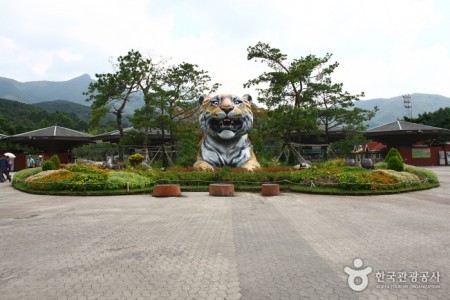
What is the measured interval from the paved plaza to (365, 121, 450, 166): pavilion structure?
24755 mm

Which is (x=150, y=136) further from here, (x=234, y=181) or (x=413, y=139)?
(x=413, y=139)

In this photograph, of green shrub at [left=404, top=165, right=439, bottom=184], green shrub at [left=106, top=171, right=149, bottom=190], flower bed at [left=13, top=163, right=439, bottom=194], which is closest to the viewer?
flower bed at [left=13, top=163, right=439, bottom=194]

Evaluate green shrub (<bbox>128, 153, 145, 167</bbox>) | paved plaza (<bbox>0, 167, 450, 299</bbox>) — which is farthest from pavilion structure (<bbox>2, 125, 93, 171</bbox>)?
paved plaza (<bbox>0, 167, 450, 299</bbox>)

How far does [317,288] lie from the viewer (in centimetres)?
343

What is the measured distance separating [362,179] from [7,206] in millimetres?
11149

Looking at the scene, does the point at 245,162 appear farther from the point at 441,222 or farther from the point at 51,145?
the point at 51,145

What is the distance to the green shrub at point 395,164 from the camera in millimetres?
15133

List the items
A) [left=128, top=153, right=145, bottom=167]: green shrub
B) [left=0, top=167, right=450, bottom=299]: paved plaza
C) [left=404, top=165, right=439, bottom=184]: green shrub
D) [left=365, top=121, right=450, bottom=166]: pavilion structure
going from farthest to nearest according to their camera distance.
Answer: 1. [left=365, top=121, right=450, bottom=166]: pavilion structure
2. [left=128, top=153, right=145, bottom=167]: green shrub
3. [left=404, top=165, right=439, bottom=184]: green shrub
4. [left=0, top=167, right=450, bottom=299]: paved plaza

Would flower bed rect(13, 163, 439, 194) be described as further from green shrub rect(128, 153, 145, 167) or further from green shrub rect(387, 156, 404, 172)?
green shrub rect(128, 153, 145, 167)

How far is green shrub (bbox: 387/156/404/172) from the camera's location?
15.1m

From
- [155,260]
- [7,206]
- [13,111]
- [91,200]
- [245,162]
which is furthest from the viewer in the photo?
[13,111]

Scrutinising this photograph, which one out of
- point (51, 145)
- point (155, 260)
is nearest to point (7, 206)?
point (155, 260)

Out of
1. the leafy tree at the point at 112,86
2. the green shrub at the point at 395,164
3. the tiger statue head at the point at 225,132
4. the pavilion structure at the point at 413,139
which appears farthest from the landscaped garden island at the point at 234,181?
the pavilion structure at the point at 413,139

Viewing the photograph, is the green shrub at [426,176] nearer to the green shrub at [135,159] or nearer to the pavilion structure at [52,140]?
the green shrub at [135,159]
